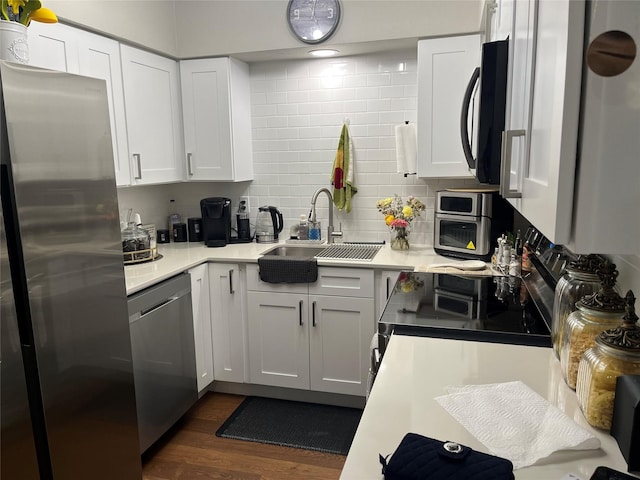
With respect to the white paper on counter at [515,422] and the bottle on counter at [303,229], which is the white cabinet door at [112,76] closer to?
the bottle on counter at [303,229]

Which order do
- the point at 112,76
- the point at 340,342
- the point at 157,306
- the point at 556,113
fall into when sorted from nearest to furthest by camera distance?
1. the point at 556,113
2. the point at 157,306
3. the point at 112,76
4. the point at 340,342

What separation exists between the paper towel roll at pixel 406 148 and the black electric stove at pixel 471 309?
3.13 ft

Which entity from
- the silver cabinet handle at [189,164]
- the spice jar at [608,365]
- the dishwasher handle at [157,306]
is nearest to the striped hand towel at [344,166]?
the silver cabinet handle at [189,164]

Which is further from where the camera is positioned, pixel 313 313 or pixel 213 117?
pixel 213 117

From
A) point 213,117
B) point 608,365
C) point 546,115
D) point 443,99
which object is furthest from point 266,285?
point 546,115

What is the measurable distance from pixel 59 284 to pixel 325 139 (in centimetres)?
207

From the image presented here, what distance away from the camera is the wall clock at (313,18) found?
9.39 feet

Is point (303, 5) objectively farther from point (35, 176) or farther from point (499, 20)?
point (35, 176)

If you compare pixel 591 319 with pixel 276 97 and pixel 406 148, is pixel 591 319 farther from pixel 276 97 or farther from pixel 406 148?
pixel 276 97

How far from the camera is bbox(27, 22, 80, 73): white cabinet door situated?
2109 millimetres

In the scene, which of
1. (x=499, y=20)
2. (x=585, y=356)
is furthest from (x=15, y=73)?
(x=585, y=356)

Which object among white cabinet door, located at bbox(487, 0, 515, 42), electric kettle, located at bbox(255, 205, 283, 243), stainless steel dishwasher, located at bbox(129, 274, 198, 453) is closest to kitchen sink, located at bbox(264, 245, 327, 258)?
electric kettle, located at bbox(255, 205, 283, 243)

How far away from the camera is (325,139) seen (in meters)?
3.33

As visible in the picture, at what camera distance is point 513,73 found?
1120 millimetres
